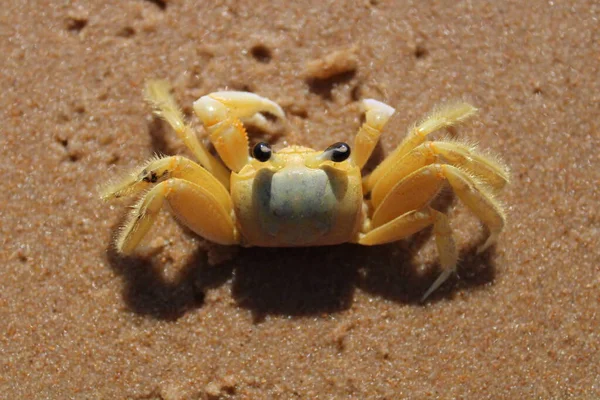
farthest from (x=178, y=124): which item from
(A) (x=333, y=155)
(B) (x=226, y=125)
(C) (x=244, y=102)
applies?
(A) (x=333, y=155)

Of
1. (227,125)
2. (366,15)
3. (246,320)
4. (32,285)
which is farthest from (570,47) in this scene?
(32,285)

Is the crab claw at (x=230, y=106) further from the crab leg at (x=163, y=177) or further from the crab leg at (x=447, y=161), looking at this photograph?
the crab leg at (x=447, y=161)

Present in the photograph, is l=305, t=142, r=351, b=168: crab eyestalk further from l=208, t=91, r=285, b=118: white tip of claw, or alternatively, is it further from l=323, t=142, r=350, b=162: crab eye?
l=208, t=91, r=285, b=118: white tip of claw

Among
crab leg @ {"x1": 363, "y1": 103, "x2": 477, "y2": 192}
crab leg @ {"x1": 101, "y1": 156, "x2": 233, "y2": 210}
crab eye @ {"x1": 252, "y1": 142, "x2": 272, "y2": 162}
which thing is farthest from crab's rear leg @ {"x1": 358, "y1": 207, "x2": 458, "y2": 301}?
crab leg @ {"x1": 101, "y1": 156, "x2": 233, "y2": 210}

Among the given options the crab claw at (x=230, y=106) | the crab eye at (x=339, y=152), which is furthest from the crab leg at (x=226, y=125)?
the crab eye at (x=339, y=152)

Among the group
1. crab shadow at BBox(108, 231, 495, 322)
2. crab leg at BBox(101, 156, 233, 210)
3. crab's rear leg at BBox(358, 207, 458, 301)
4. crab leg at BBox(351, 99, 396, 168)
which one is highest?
crab leg at BBox(351, 99, 396, 168)
